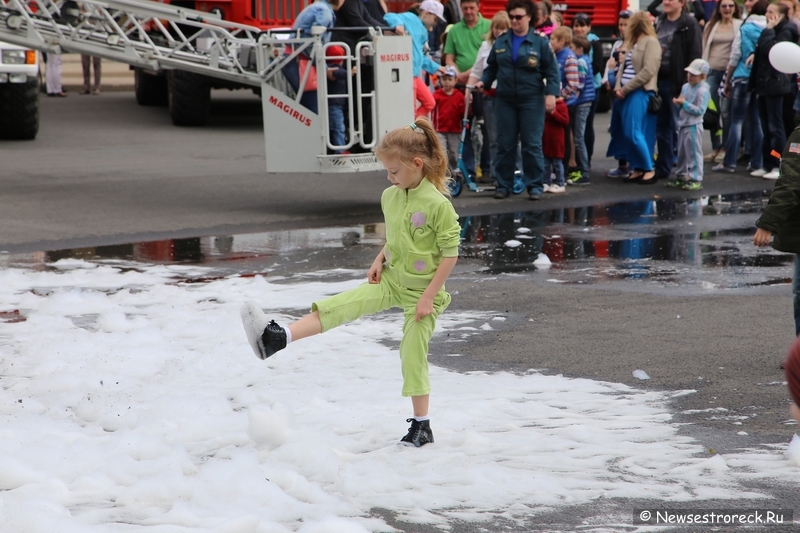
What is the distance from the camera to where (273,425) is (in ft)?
15.0

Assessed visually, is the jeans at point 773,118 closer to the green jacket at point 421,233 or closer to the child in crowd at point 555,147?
the child in crowd at point 555,147

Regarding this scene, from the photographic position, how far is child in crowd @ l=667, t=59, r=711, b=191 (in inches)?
509

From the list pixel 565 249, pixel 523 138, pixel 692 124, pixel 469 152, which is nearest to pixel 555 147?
pixel 523 138

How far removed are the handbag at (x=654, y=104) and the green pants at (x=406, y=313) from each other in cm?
927

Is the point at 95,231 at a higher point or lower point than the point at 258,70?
lower

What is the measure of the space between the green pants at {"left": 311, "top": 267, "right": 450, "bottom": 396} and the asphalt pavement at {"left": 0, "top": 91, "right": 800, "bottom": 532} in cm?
98

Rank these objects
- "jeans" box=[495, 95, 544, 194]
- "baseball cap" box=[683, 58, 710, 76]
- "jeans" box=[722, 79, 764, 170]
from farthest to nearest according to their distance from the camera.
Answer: "jeans" box=[722, 79, 764, 170] < "baseball cap" box=[683, 58, 710, 76] < "jeans" box=[495, 95, 544, 194]

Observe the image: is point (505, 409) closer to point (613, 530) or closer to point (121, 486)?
point (613, 530)

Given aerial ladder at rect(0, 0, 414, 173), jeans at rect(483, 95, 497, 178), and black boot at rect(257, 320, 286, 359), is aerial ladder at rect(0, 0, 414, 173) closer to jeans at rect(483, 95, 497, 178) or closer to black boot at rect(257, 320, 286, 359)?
jeans at rect(483, 95, 497, 178)

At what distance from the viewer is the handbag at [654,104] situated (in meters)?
13.3

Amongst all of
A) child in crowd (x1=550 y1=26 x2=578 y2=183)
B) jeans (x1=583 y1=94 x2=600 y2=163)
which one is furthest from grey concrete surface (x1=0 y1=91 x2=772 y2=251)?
child in crowd (x1=550 y1=26 x2=578 y2=183)

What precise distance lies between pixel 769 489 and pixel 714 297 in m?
3.72

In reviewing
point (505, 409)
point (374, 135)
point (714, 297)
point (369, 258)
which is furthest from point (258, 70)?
point (505, 409)

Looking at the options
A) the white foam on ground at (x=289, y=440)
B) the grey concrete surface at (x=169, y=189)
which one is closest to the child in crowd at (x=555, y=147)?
the grey concrete surface at (x=169, y=189)
